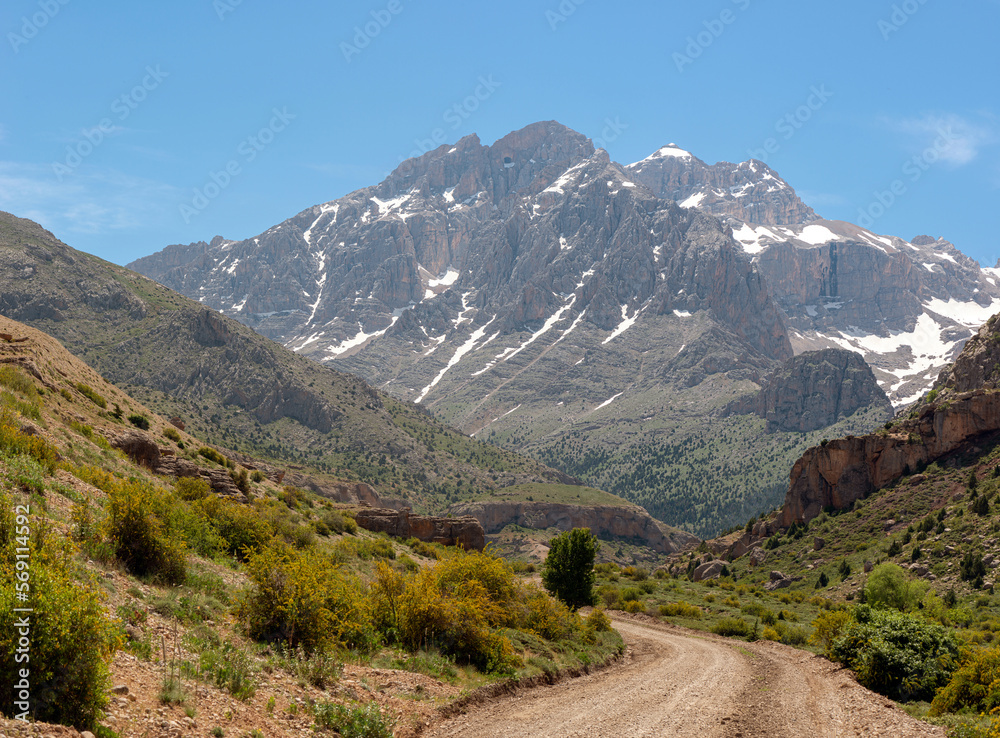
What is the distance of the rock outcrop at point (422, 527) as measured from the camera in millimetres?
51094

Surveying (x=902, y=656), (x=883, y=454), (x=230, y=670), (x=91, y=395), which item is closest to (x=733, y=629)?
(x=902, y=656)

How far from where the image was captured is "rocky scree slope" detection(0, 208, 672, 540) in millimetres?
135000

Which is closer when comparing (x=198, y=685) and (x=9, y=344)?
(x=198, y=685)

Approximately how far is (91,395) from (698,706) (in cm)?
3144

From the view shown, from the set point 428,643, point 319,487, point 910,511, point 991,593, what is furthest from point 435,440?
point 428,643

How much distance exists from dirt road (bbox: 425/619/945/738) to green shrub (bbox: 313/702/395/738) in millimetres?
1707

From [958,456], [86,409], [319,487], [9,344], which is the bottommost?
[319,487]

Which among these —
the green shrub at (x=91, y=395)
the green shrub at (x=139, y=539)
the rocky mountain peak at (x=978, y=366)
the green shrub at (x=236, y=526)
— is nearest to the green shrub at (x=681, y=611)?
the green shrub at (x=236, y=526)

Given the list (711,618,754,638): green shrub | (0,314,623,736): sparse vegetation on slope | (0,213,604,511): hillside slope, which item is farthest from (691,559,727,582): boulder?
(0,213,604,511): hillside slope

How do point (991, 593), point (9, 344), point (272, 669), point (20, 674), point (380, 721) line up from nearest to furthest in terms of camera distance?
point (20, 674) < point (380, 721) < point (272, 669) < point (9, 344) < point (991, 593)

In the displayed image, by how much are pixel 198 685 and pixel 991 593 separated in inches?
1748

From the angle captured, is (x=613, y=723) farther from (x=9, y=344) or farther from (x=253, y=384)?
(x=253, y=384)

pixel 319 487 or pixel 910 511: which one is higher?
pixel 910 511

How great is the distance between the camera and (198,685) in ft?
36.9
